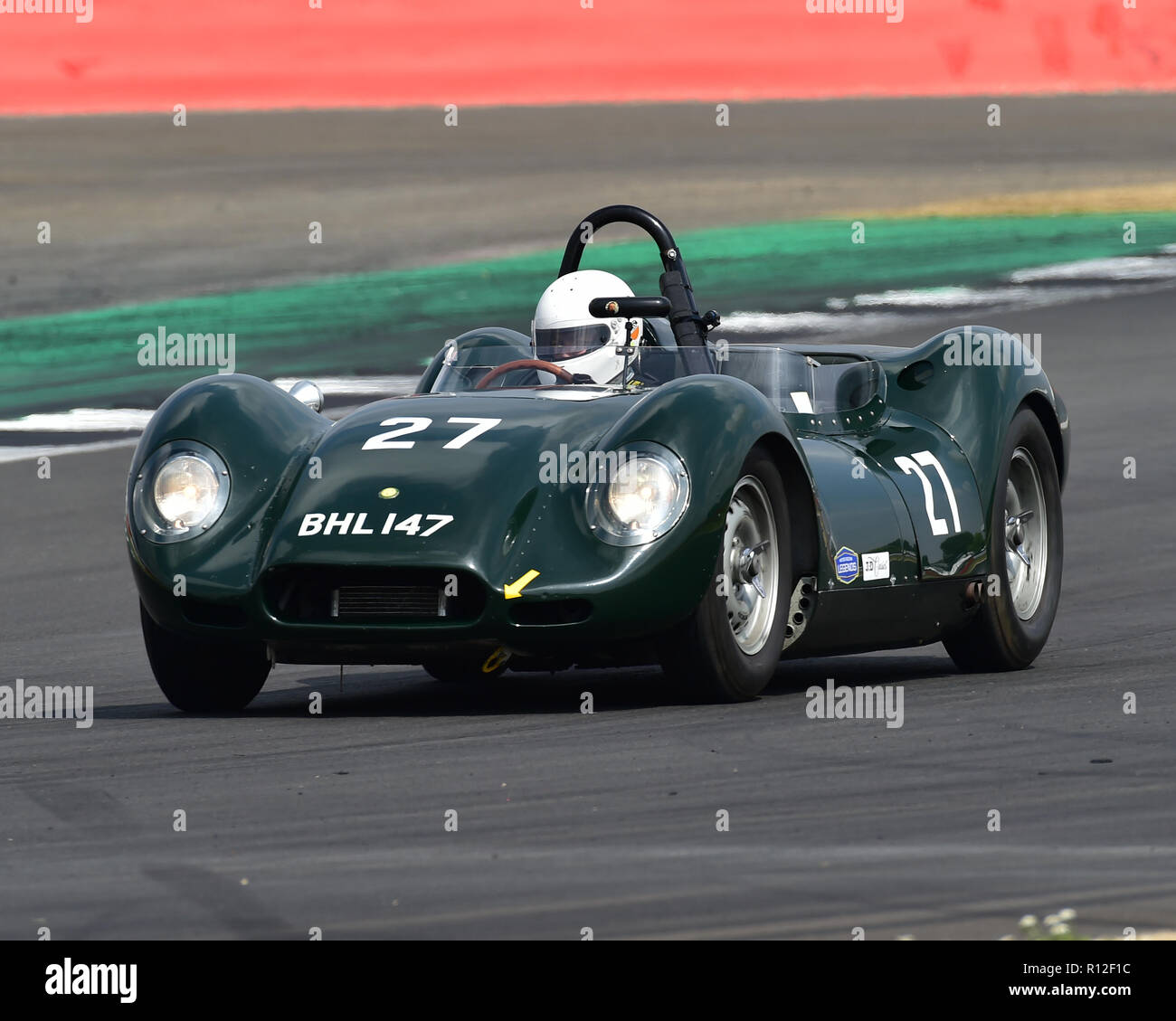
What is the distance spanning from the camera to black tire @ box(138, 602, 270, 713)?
8102mm

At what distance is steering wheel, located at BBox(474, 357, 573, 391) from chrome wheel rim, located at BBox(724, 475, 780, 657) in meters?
1.21

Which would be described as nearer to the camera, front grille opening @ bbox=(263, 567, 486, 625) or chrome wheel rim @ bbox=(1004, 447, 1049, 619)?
front grille opening @ bbox=(263, 567, 486, 625)

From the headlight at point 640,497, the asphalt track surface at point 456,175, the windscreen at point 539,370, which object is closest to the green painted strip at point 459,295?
the asphalt track surface at point 456,175

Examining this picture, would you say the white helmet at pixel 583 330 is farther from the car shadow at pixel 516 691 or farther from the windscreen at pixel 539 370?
the car shadow at pixel 516 691

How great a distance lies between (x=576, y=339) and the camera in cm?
925

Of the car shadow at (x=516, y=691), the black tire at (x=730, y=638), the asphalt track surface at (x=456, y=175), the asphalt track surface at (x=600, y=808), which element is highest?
the asphalt track surface at (x=456, y=175)

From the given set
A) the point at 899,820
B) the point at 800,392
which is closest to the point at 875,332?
the point at 800,392

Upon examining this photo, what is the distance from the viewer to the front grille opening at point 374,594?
24.5 feet

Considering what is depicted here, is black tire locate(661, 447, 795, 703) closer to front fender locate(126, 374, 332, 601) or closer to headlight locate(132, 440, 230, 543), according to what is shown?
front fender locate(126, 374, 332, 601)

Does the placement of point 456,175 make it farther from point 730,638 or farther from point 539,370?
point 730,638

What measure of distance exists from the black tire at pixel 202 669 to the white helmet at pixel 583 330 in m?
1.76

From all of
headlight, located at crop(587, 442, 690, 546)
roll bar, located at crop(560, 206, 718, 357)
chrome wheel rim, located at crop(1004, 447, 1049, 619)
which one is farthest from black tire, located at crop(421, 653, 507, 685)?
chrome wheel rim, located at crop(1004, 447, 1049, 619)

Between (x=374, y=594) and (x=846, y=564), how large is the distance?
1.72 metres

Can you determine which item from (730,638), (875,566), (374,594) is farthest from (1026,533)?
(374,594)
